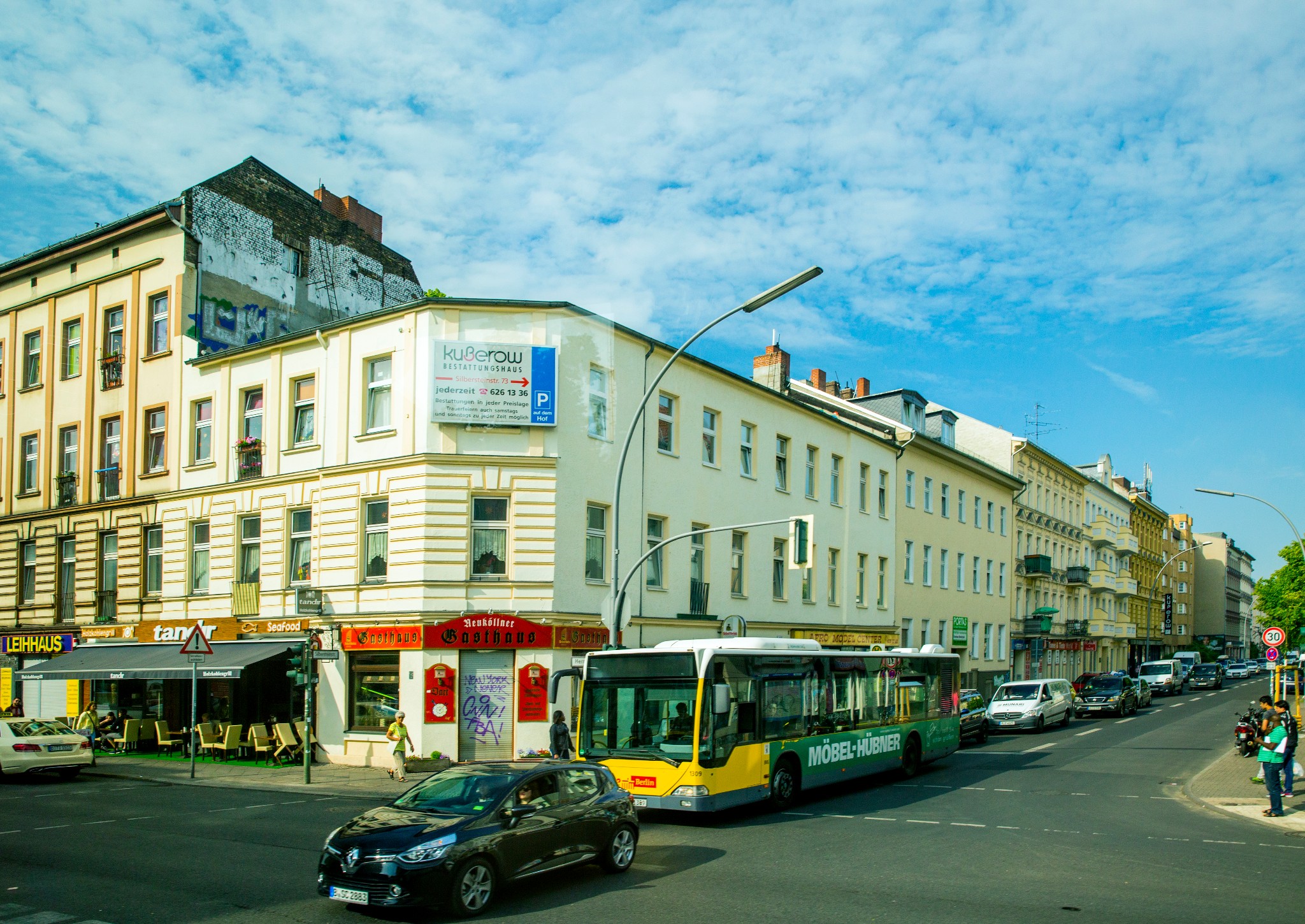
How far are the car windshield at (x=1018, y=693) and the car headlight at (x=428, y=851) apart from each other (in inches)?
1163

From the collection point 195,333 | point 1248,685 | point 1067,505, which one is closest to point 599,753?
point 195,333

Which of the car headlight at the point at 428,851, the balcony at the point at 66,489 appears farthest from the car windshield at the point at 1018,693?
the balcony at the point at 66,489

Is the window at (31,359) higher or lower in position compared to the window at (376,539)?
higher

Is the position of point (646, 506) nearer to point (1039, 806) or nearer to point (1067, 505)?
point (1039, 806)

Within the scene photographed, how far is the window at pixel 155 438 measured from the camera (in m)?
30.6

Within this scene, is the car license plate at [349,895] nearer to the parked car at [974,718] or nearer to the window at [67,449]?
the parked car at [974,718]

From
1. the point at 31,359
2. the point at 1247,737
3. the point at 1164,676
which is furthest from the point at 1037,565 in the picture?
the point at 31,359

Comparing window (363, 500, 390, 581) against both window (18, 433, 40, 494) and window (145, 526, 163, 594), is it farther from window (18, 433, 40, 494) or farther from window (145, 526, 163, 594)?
window (18, 433, 40, 494)

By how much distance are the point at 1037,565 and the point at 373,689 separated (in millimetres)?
41545

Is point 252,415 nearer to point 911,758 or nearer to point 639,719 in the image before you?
point 639,719

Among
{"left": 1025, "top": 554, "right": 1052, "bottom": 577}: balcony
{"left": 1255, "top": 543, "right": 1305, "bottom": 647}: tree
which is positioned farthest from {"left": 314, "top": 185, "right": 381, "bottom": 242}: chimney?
{"left": 1255, "top": 543, "right": 1305, "bottom": 647}: tree

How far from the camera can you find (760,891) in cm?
1083

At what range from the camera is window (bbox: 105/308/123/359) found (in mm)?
32281

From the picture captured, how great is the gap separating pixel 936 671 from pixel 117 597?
2263cm
